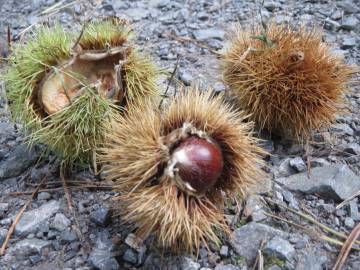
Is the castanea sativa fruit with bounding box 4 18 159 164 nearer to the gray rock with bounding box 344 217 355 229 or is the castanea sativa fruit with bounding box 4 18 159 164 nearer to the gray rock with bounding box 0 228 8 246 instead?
the gray rock with bounding box 0 228 8 246

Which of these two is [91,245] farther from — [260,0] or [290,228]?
[260,0]

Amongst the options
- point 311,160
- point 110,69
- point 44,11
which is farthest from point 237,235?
point 44,11

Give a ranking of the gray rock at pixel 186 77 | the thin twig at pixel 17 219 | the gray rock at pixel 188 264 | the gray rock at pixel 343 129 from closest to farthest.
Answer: the gray rock at pixel 188 264 → the thin twig at pixel 17 219 → the gray rock at pixel 343 129 → the gray rock at pixel 186 77

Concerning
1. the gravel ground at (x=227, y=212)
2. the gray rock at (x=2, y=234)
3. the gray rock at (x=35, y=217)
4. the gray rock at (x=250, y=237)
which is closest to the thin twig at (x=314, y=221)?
the gravel ground at (x=227, y=212)

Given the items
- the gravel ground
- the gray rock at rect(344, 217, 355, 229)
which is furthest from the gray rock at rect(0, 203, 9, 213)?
the gray rock at rect(344, 217, 355, 229)

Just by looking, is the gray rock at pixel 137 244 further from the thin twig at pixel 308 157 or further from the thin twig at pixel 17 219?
the thin twig at pixel 308 157
